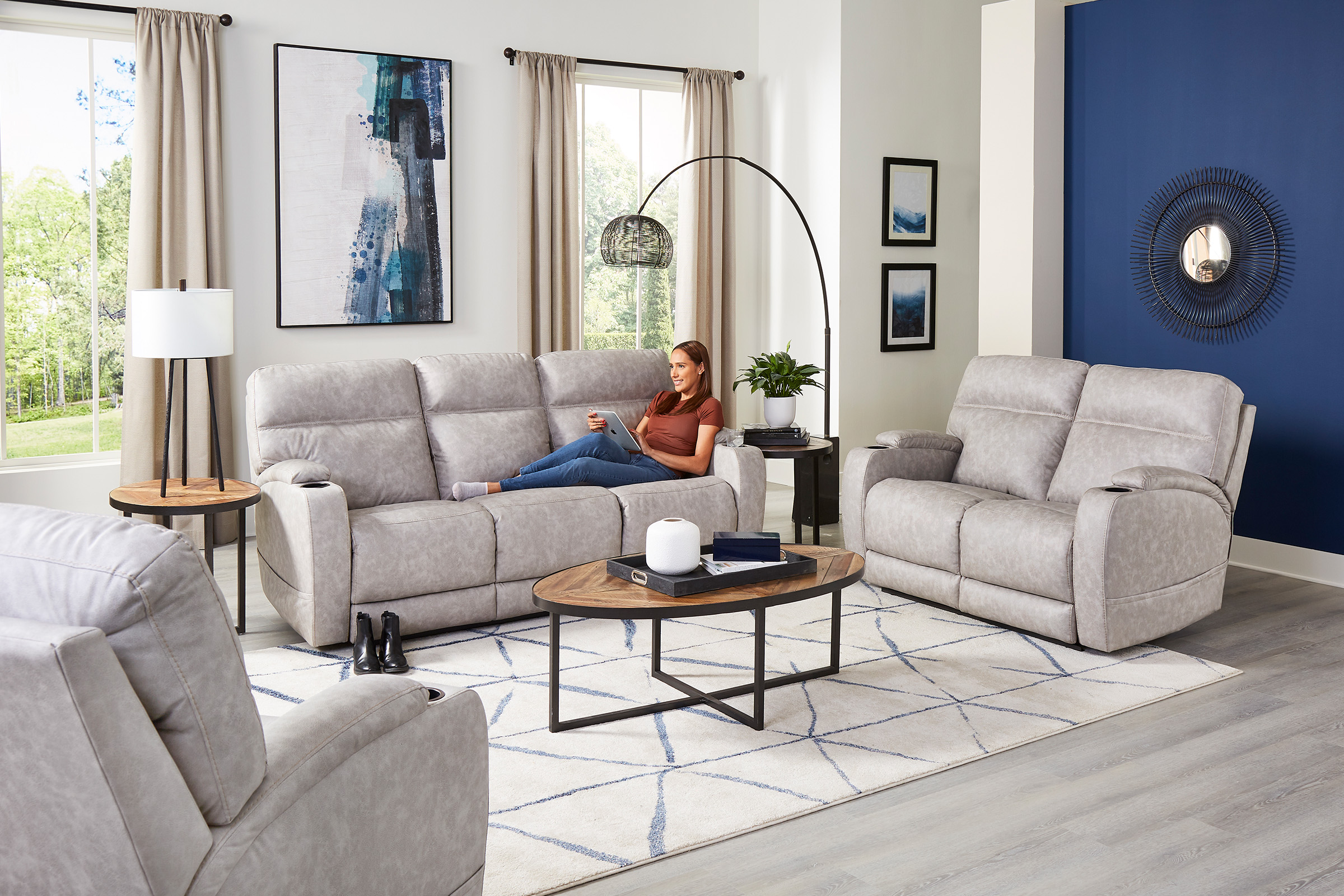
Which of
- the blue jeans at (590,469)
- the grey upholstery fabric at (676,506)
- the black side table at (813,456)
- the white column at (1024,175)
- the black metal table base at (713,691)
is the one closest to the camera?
the black metal table base at (713,691)

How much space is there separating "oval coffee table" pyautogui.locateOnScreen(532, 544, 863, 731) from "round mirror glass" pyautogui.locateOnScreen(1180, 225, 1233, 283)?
2.61 metres

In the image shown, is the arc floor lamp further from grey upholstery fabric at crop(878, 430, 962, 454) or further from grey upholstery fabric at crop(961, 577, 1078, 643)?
grey upholstery fabric at crop(961, 577, 1078, 643)

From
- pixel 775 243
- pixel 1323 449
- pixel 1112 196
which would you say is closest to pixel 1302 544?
pixel 1323 449

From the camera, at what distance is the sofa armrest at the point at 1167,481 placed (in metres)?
3.77

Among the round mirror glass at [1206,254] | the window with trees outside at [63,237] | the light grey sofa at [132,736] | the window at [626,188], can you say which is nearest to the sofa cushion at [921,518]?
the round mirror glass at [1206,254]

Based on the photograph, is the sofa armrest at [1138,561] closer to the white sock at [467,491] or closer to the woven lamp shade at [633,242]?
the white sock at [467,491]

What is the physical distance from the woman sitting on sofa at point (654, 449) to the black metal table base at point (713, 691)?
40.3 inches

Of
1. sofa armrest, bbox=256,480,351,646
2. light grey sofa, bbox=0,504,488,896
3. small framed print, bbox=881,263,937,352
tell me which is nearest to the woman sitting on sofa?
sofa armrest, bbox=256,480,351,646

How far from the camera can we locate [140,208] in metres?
5.19

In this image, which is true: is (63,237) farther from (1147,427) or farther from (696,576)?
(1147,427)

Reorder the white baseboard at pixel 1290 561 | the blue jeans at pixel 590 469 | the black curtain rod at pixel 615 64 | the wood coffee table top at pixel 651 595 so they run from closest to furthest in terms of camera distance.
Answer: the wood coffee table top at pixel 651 595 < the blue jeans at pixel 590 469 < the white baseboard at pixel 1290 561 < the black curtain rod at pixel 615 64

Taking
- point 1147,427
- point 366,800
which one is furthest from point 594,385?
point 366,800

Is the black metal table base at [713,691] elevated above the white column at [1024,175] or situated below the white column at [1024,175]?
below

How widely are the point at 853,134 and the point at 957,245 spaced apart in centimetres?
105
